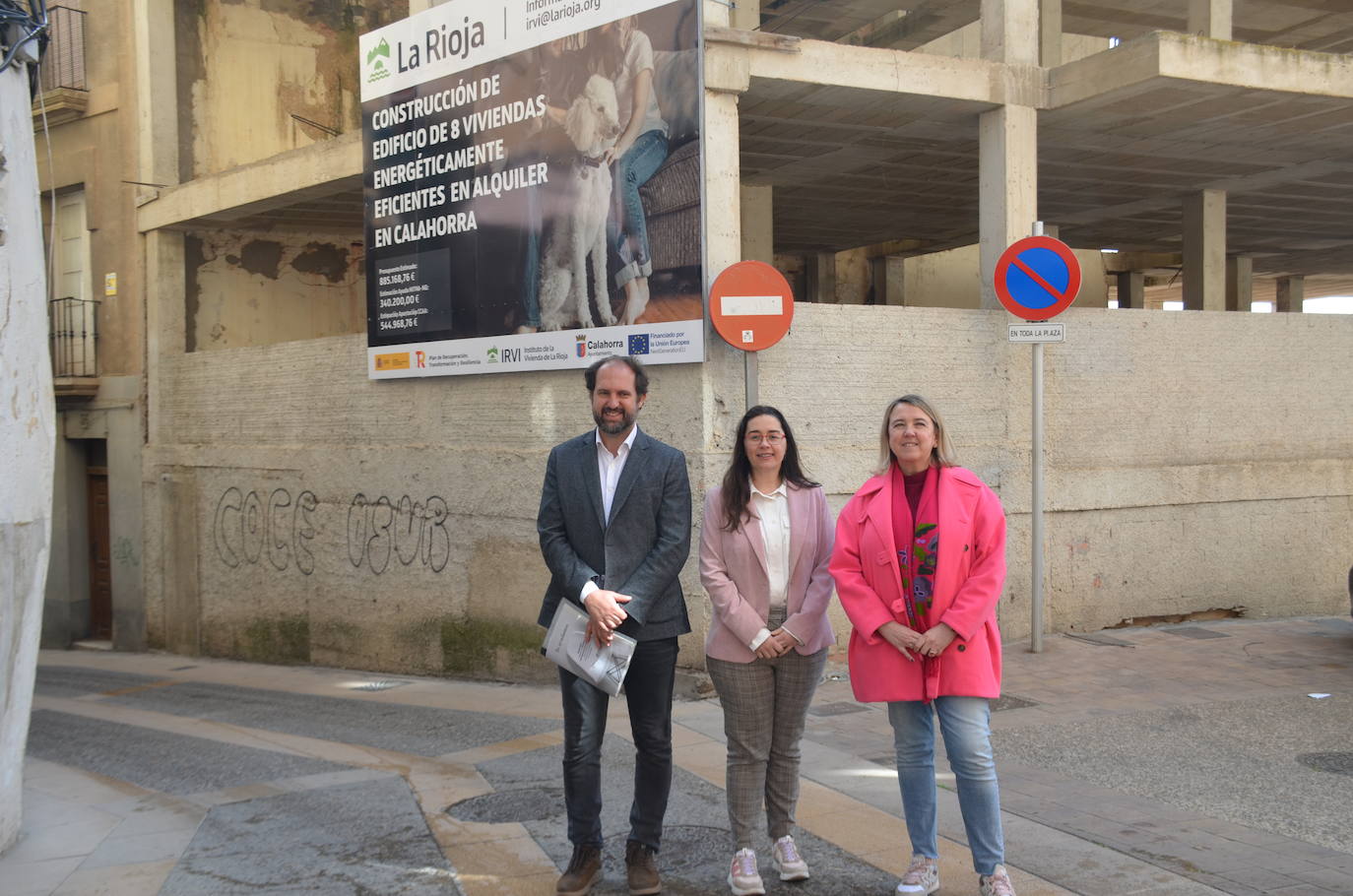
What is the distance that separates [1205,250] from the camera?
1396 cm

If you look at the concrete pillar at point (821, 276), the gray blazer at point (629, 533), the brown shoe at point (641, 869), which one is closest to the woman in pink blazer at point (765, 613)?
the gray blazer at point (629, 533)

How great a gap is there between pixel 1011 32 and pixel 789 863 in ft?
23.8

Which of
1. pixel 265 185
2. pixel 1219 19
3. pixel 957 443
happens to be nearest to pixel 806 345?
pixel 957 443

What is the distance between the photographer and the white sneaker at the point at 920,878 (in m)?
4.30

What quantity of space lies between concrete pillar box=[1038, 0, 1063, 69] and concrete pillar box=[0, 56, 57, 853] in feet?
27.3

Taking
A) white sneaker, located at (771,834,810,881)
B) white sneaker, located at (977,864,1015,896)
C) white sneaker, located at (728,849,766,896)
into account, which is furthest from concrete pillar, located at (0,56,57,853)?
white sneaker, located at (977,864,1015,896)

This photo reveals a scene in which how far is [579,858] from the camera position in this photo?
4.54 metres

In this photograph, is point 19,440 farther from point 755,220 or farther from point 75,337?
point 75,337

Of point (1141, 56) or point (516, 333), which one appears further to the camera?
point (516, 333)

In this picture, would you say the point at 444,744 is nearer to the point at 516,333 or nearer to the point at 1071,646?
the point at 516,333

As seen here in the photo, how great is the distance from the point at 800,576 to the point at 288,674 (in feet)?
28.4

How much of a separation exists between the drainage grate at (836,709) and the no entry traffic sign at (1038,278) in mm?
2978

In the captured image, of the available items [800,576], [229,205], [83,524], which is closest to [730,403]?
[800,576]

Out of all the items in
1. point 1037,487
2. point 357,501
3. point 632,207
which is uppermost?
point 632,207
